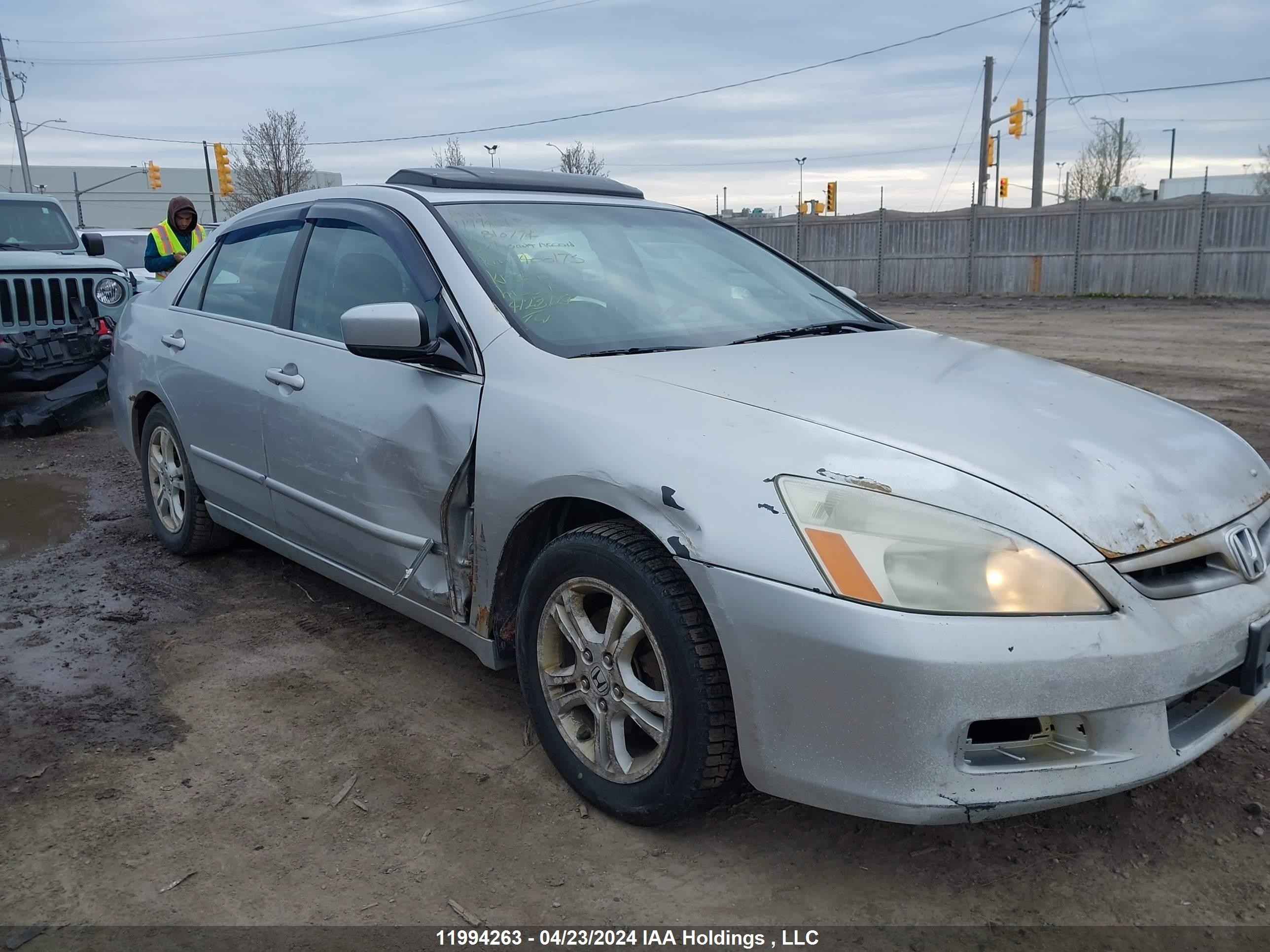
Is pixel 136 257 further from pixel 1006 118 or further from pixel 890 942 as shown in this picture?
pixel 1006 118

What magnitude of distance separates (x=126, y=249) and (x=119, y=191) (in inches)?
2673

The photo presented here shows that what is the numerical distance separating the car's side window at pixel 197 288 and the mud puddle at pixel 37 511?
1.64 meters

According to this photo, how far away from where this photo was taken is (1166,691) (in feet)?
7.02

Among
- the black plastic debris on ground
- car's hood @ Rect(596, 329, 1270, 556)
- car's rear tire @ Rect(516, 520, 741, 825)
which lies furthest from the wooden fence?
car's rear tire @ Rect(516, 520, 741, 825)

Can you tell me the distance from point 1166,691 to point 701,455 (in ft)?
3.57

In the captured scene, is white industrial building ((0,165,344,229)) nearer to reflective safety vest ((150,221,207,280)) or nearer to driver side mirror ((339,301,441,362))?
reflective safety vest ((150,221,207,280))

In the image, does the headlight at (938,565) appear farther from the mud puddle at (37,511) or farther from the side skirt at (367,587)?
the mud puddle at (37,511)

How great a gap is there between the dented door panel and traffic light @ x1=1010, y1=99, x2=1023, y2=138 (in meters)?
31.0

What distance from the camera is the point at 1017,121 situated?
3069cm

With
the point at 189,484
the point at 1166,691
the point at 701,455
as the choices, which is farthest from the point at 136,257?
the point at 1166,691

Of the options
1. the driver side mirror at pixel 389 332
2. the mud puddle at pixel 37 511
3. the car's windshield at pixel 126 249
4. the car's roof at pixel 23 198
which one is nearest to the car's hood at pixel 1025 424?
the driver side mirror at pixel 389 332

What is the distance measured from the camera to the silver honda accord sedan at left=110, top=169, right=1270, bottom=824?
6.95ft

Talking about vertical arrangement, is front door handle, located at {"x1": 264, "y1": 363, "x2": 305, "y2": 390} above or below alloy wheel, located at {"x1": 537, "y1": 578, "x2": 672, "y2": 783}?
above

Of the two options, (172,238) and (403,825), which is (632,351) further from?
(172,238)
